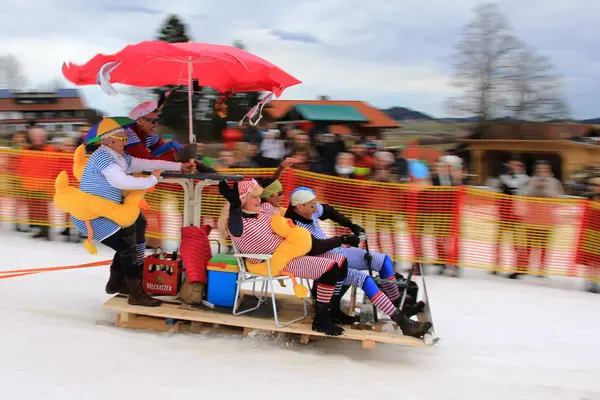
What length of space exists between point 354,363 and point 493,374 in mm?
1093

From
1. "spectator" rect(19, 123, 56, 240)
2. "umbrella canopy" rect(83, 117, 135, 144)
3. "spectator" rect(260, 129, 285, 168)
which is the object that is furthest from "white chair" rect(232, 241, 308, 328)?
"spectator" rect(19, 123, 56, 240)

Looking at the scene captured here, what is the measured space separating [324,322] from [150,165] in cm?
204

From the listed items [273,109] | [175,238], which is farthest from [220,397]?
[273,109]

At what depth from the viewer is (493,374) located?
4.50 metres

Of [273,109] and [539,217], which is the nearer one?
[539,217]

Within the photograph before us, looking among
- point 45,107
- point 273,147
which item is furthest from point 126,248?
point 45,107

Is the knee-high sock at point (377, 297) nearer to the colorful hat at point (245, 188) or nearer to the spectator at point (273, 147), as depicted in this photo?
the colorful hat at point (245, 188)

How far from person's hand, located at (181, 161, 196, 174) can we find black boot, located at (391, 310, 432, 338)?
215cm

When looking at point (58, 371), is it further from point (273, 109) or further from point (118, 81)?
point (273, 109)

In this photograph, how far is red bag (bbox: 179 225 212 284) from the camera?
4945 millimetres

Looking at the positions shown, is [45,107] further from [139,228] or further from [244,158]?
[139,228]

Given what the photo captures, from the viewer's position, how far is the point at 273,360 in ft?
14.4

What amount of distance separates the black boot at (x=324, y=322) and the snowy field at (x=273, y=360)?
228 mm

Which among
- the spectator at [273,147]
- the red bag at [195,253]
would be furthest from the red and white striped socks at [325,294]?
the spectator at [273,147]
